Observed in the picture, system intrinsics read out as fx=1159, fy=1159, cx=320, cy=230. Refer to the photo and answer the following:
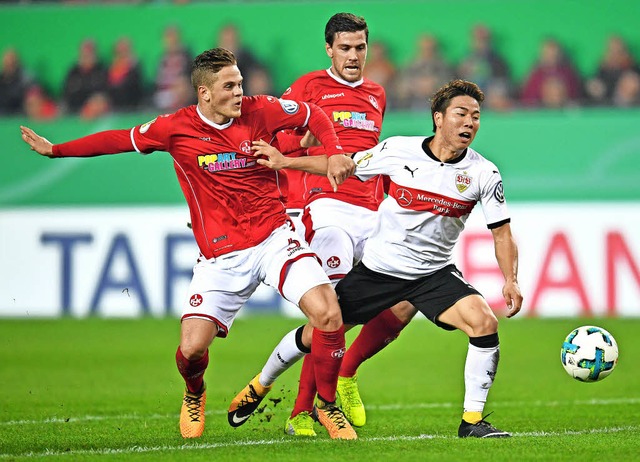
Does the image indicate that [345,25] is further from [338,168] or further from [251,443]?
[251,443]

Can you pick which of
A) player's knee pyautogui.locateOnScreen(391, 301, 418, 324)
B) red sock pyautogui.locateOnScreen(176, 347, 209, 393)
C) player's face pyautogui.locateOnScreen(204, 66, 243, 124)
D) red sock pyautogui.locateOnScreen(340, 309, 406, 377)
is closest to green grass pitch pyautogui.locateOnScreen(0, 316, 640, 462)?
red sock pyautogui.locateOnScreen(176, 347, 209, 393)

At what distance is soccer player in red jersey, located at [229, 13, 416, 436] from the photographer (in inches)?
310

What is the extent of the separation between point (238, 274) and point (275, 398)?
254cm

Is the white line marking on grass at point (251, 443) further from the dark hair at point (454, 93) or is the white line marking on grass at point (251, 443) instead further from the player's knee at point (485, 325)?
the dark hair at point (454, 93)

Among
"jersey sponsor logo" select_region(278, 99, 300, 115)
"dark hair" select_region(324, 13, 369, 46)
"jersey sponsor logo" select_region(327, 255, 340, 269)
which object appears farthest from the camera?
"dark hair" select_region(324, 13, 369, 46)

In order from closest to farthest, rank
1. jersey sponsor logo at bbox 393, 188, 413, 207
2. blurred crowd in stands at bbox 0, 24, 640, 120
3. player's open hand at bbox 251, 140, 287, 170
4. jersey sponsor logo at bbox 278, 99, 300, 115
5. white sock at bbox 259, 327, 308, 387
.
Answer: player's open hand at bbox 251, 140, 287, 170, jersey sponsor logo at bbox 393, 188, 413, 207, jersey sponsor logo at bbox 278, 99, 300, 115, white sock at bbox 259, 327, 308, 387, blurred crowd in stands at bbox 0, 24, 640, 120

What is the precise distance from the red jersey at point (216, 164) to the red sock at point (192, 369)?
67cm

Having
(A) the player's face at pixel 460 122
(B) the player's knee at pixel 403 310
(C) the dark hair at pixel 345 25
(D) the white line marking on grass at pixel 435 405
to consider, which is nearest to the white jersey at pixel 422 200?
(A) the player's face at pixel 460 122

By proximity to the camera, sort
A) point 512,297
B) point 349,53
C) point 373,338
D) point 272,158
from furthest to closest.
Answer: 1. point 349,53
2. point 373,338
3. point 272,158
4. point 512,297

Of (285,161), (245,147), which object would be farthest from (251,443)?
(245,147)

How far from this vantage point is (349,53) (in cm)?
846

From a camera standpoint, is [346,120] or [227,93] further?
[346,120]

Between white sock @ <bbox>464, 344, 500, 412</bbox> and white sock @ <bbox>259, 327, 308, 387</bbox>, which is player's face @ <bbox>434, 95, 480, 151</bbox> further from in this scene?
white sock @ <bbox>259, 327, 308, 387</bbox>

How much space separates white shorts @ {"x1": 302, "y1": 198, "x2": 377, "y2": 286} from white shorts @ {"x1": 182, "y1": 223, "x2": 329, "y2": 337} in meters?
0.72
